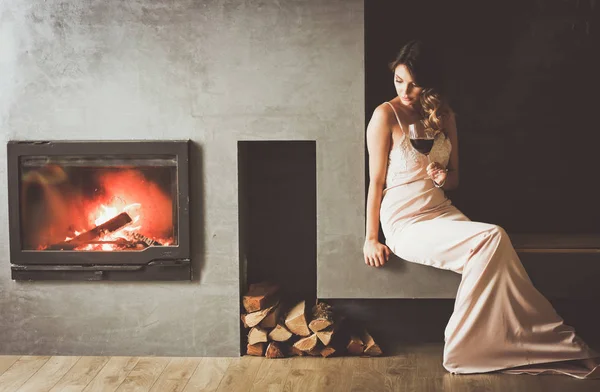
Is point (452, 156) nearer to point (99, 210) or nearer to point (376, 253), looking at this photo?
point (376, 253)

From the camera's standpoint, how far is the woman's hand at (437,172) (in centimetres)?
318

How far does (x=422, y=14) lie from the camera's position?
3740mm

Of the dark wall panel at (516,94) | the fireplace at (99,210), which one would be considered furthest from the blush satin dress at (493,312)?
the fireplace at (99,210)

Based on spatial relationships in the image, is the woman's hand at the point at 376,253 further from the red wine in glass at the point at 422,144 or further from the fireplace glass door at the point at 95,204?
the fireplace glass door at the point at 95,204

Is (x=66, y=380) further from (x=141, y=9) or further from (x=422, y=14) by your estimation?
(x=422, y=14)

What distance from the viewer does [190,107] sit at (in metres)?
3.27

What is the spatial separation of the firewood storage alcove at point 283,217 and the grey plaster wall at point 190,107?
39 centimetres

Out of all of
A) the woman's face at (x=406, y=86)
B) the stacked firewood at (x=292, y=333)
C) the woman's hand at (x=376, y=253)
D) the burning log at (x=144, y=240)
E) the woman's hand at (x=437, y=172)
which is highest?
the woman's face at (x=406, y=86)

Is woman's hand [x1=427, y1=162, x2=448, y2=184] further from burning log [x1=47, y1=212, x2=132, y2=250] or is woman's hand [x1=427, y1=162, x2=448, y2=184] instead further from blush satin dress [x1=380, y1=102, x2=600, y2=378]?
burning log [x1=47, y1=212, x2=132, y2=250]

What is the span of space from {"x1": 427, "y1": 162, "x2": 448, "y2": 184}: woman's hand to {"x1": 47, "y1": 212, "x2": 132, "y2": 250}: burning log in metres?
1.47

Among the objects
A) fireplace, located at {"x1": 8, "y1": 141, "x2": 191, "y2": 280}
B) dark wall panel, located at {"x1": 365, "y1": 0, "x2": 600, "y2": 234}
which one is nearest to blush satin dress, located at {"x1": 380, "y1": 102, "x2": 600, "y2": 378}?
dark wall panel, located at {"x1": 365, "y1": 0, "x2": 600, "y2": 234}

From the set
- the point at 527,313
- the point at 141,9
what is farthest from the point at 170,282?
the point at 527,313

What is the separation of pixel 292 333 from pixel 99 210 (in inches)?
44.1

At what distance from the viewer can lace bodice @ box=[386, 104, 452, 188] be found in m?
3.20
